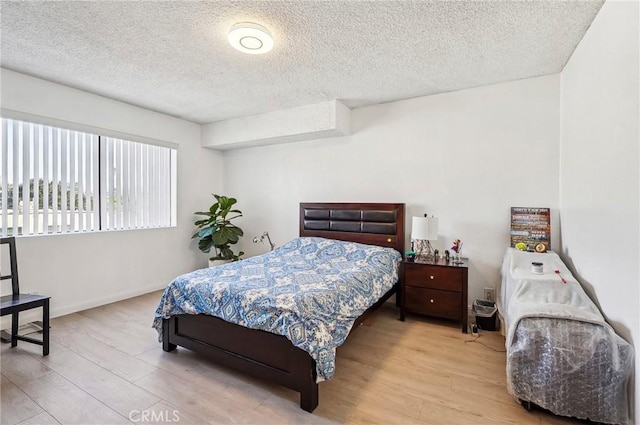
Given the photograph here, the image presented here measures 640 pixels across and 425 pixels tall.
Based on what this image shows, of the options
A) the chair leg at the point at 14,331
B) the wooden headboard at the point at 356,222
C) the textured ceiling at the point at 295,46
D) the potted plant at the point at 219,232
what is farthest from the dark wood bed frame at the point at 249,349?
the textured ceiling at the point at 295,46

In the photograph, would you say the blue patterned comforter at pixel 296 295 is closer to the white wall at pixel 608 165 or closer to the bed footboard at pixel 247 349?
the bed footboard at pixel 247 349

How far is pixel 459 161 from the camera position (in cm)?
337

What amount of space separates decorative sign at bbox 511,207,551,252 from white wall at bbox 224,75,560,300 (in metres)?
0.09

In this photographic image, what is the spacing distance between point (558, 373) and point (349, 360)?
1.34 meters

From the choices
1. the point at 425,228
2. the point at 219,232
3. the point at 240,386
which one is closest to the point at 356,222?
the point at 425,228

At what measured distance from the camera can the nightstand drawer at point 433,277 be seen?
9.65 ft

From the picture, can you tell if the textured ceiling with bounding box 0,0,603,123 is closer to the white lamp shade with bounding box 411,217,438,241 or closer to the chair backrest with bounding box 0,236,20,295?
the white lamp shade with bounding box 411,217,438,241

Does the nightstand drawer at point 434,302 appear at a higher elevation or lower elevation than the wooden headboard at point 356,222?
lower

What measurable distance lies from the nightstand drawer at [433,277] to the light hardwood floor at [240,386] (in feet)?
1.53

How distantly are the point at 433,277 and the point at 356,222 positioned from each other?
1174 mm

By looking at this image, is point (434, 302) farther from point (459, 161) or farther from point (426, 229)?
point (459, 161)

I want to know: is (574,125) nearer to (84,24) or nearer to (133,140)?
(84,24)

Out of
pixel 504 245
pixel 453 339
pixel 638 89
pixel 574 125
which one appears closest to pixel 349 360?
pixel 453 339

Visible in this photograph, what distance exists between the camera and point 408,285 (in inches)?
124
